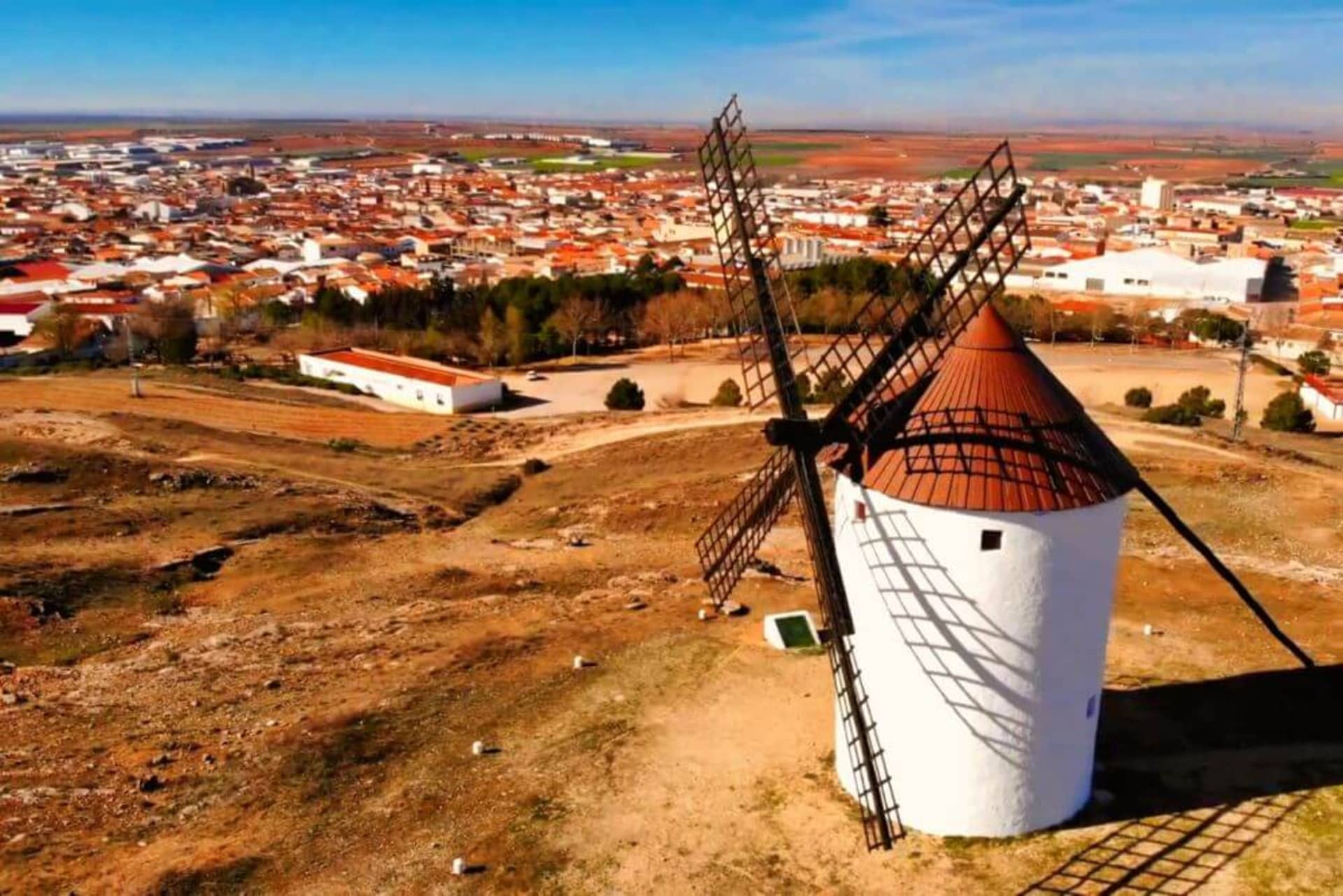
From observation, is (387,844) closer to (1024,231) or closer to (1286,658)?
(1024,231)

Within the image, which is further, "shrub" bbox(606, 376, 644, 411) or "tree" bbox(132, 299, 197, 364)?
"tree" bbox(132, 299, 197, 364)

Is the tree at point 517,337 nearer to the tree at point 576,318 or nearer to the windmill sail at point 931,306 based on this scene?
the tree at point 576,318

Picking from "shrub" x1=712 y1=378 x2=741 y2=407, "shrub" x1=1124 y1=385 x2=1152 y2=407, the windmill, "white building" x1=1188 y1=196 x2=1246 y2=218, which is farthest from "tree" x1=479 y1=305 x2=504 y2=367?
"white building" x1=1188 y1=196 x2=1246 y2=218

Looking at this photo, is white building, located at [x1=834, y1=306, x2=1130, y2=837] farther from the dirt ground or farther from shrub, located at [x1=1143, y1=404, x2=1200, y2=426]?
shrub, located at [x1=1143, y1=404, x2=1200, y2=426]

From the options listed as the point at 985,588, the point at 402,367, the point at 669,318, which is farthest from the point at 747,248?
the point at 669,318

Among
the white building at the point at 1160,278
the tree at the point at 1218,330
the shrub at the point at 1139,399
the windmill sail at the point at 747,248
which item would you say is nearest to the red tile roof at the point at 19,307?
the shrub at the point at 1139,399

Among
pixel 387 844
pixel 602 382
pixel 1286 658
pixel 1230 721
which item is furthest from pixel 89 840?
pixel 602 382
